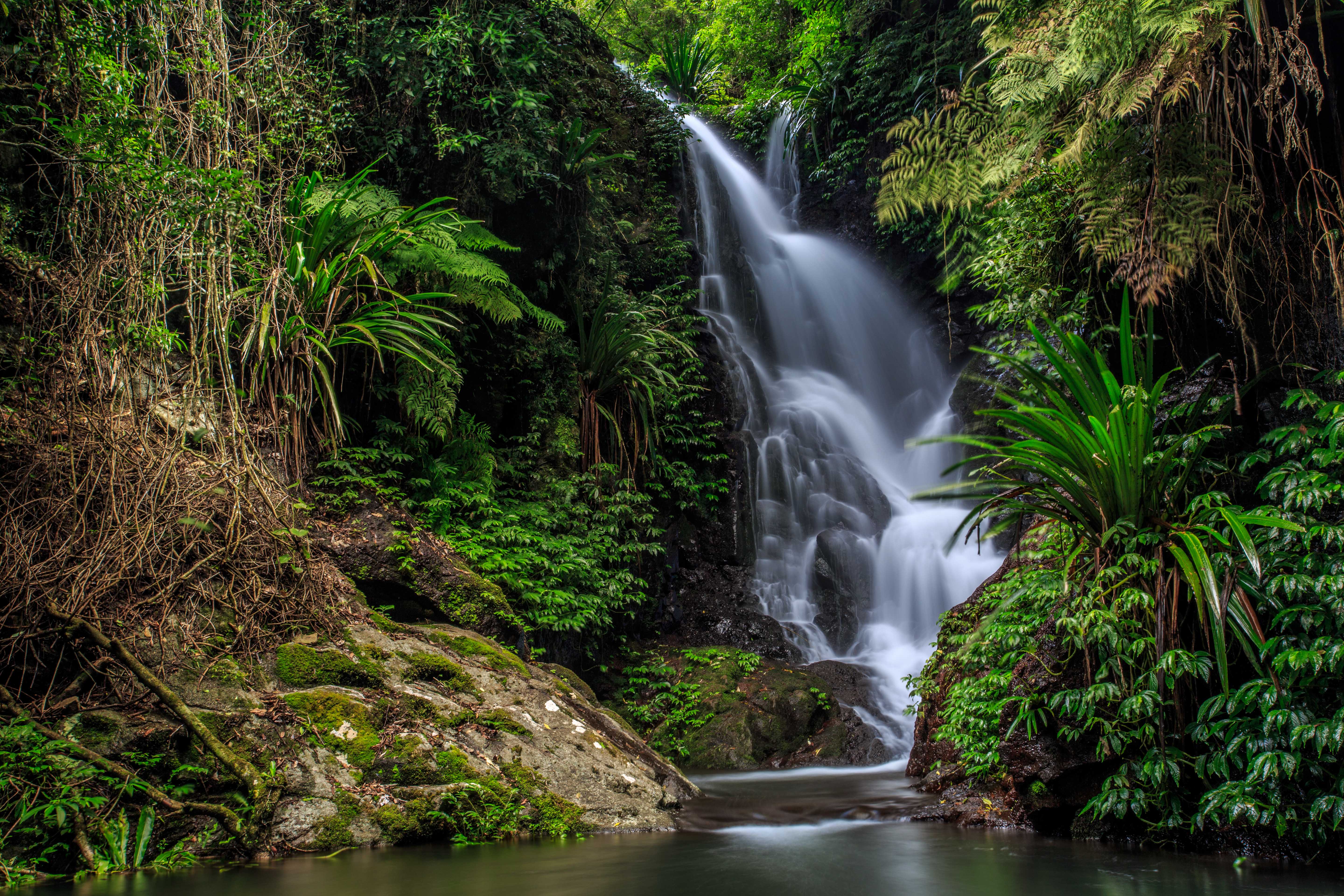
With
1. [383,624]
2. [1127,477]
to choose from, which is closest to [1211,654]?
[1127,477]

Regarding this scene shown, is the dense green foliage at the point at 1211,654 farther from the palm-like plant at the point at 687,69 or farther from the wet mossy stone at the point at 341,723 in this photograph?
the palm-like plant at the point at 687,69

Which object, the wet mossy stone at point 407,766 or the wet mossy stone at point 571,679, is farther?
the wet mossy stone at point 571,679

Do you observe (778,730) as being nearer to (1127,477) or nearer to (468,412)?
(468,412)

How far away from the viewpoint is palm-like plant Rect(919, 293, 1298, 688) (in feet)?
9.82

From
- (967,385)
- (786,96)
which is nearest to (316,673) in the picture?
(967,385)

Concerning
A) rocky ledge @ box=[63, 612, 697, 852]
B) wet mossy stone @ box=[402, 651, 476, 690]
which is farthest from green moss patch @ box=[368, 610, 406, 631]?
wet mossy stone @ box=[402, 651, 476, 690]

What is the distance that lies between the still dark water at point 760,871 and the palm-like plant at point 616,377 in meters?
4.72

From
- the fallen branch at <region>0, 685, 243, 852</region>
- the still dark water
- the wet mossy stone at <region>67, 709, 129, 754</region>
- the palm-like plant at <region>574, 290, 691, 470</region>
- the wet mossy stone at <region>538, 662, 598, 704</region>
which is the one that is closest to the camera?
the still dark water

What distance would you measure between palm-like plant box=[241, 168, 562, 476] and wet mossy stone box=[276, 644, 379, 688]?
177 centimetres

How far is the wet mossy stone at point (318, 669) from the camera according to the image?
142 inches

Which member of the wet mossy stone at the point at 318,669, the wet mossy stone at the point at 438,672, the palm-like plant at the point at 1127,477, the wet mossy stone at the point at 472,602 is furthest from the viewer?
the wet mossy stone at the point at 472,602

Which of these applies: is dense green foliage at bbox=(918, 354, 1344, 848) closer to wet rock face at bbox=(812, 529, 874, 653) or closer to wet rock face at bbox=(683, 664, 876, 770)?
wet rock face at bbox=(683, 664, 876, 770)

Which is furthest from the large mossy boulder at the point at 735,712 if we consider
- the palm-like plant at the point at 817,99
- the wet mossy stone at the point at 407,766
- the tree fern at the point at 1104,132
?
the palm-like plant at the point at 817,99

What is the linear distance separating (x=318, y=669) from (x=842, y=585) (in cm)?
596
